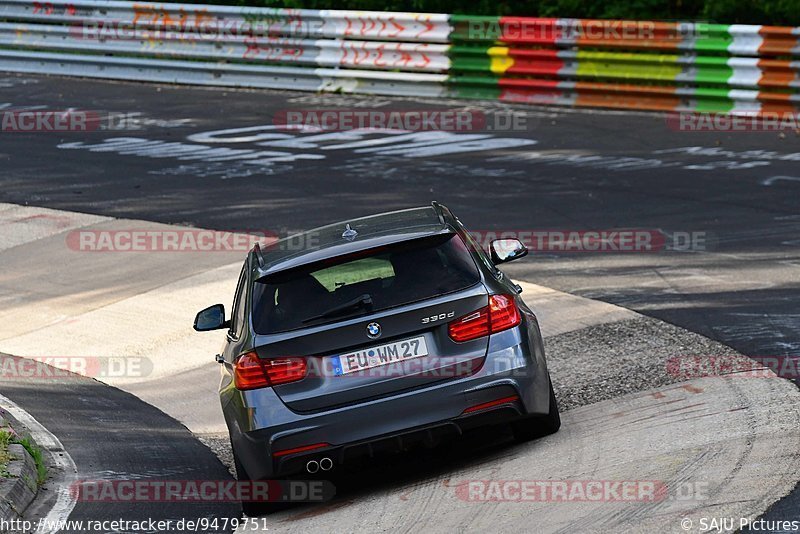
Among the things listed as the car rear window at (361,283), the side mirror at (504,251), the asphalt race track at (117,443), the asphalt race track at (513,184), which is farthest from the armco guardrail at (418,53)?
the car rear window at (361,283)

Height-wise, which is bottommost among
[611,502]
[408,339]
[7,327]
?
[7,327]

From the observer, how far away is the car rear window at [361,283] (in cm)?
711

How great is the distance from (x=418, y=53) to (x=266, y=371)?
1505 centimetres

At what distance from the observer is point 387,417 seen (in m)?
6.98

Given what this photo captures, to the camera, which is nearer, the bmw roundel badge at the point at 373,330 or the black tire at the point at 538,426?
the bmw roundel badge at the point at 373,330

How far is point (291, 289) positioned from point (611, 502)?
210cm

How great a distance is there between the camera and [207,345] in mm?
11164

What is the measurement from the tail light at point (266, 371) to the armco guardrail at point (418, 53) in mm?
12026

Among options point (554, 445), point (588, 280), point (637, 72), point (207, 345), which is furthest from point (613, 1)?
point (554, 445)

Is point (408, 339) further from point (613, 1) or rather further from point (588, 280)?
point (613, 1)

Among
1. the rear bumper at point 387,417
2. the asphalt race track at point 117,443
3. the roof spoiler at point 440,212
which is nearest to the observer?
the rear bumper at point 387,417

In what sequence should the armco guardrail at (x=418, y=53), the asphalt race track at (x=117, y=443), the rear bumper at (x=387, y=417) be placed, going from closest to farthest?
the rear bumper at (x=387, y=417) < the asphalt race track at (x=117, y=443) < the armco guardrail at (x=418, y=53)

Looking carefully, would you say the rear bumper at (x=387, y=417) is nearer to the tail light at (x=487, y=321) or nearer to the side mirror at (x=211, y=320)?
the tail light at (x=487, y=321)

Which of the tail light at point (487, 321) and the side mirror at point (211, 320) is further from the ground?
the tail light at point (487, 321)
